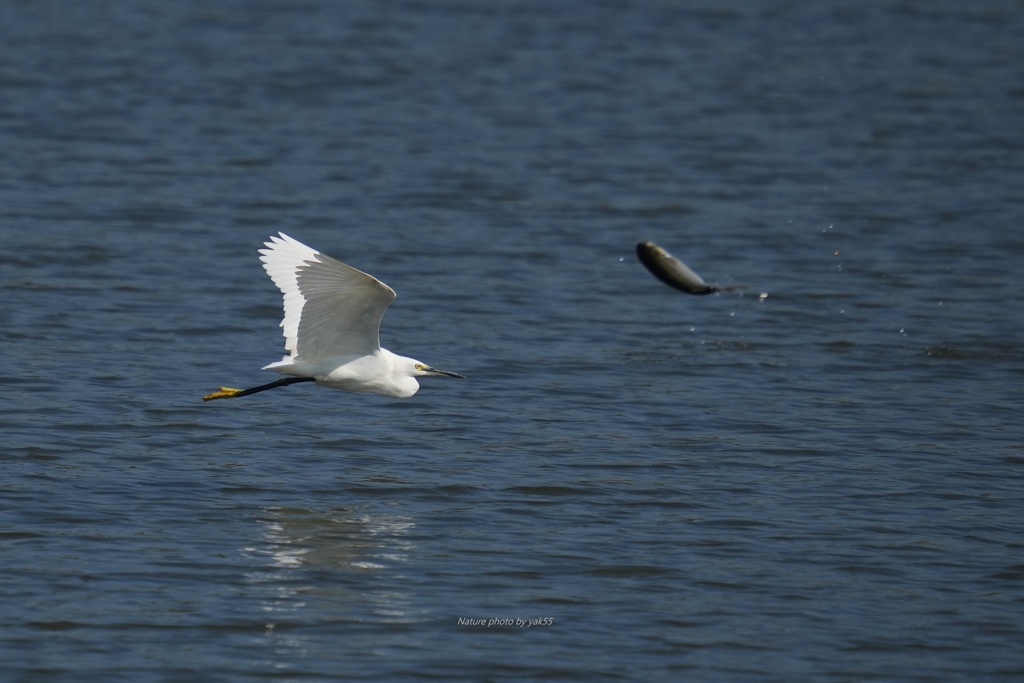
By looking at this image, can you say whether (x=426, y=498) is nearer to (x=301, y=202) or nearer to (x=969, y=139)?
(x=301, y=202)

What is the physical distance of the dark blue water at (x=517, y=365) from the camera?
6848mm

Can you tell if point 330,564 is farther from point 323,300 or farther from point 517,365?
point 517,365

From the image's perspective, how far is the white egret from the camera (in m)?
7.67

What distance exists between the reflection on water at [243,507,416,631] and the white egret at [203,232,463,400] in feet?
2.41

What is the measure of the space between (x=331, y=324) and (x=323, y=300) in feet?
0.81

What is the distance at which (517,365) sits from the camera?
11.0 m

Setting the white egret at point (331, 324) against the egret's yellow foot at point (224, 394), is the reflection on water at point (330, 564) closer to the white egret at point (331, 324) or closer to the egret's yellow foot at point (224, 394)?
the white egret at point (331, 324)

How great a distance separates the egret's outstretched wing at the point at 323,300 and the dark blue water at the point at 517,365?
0.78 meters

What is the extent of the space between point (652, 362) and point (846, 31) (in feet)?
50.5

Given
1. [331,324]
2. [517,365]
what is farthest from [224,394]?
[517,365]

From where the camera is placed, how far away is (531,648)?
6.61m

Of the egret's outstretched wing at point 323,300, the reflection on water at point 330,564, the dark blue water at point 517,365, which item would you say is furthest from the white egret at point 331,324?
the reflection on water at point 330,564

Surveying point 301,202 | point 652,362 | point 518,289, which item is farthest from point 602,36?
point 652,362

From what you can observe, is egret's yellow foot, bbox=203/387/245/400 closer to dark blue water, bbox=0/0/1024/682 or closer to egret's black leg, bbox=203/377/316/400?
egret's black leg, bbox=203/377/316/400
